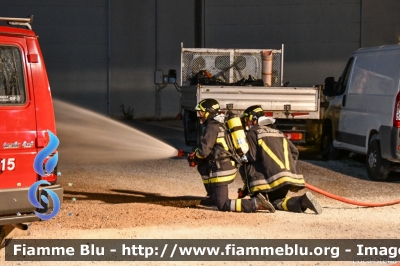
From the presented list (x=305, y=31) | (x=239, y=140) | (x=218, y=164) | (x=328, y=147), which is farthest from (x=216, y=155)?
(x=305, y=31)

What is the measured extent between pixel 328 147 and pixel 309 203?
22.1ft

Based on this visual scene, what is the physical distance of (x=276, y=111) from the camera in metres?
15.9

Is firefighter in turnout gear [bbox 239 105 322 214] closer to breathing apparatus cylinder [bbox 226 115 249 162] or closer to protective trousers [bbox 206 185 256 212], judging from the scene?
breathing apparatus cylinder [bbox 226 115 249 162]

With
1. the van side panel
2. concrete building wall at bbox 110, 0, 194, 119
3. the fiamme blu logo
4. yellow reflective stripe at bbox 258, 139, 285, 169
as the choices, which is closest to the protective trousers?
yellow reflective stripe at bbox 258, 139, 285, 169

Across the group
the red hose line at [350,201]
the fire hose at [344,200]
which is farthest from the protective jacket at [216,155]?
the red hose line at [350,201]

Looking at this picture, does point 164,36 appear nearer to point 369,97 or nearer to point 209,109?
point 369,97

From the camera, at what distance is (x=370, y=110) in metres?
13.9

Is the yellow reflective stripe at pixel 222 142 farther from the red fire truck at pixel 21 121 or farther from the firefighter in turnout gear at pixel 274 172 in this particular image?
the red fire truck at pixel 21 121

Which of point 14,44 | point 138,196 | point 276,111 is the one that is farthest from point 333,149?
point 14,44

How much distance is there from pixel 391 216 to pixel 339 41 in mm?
17475

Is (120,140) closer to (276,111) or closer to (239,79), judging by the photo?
(239,79)

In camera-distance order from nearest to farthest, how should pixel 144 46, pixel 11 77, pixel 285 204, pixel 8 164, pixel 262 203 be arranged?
pixel 8 164 → pixel 11 77 → pixel 262 203 → pixel 285 204 → pixel 144 46

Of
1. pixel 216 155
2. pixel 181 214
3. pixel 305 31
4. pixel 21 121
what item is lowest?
pixel 181 214

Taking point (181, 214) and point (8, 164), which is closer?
point (8, 164)
